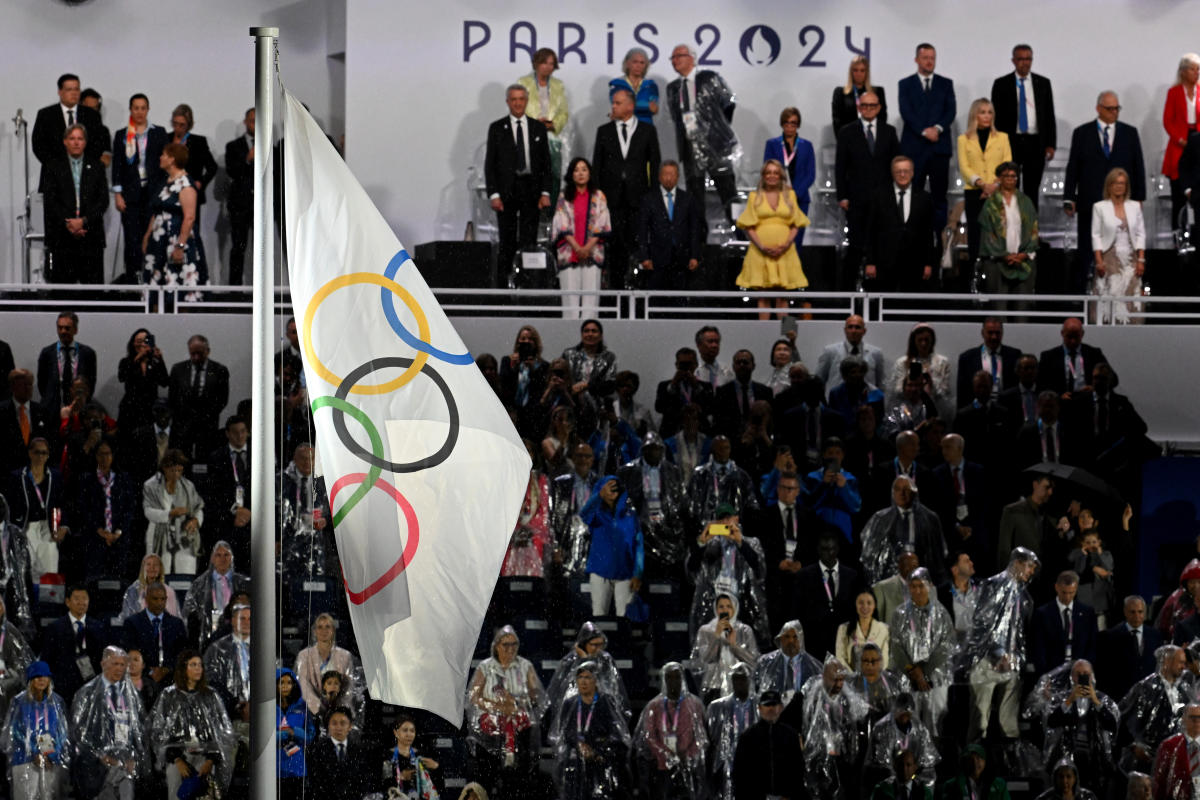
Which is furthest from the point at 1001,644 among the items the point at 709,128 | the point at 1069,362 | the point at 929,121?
the point at 709,128

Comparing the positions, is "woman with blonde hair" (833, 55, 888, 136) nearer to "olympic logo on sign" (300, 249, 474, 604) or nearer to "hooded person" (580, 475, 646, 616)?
"hooded person" (580, 475, 646, 616)

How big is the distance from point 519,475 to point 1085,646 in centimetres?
810

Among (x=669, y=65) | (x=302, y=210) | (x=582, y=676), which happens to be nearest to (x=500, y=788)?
(x=582, y=676)

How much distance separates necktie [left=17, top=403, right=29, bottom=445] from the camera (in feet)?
54.9

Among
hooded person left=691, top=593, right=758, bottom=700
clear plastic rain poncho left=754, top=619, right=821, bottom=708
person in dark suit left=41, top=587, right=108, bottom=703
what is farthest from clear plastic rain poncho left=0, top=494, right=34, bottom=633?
clear plastic rain poncho left=754, top=619, right=821, bottom=708

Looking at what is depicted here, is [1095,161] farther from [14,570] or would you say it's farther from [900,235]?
[14,570]

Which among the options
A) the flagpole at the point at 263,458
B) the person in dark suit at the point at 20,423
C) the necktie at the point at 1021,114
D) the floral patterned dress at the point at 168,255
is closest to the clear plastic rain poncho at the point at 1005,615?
the necktie at the point at 1021,114

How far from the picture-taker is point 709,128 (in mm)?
20797

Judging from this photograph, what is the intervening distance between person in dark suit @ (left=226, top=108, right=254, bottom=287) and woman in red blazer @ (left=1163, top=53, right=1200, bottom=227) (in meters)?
8.72

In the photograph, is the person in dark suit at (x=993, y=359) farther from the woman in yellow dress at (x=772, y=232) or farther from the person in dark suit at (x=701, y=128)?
the person in dark suit at (x=701, y=128)

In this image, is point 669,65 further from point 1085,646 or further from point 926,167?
point 1085,646

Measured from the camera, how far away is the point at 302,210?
299 inches

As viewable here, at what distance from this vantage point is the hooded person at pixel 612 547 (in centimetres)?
1523

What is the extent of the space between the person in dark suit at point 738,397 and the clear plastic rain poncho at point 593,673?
9.05 feet
